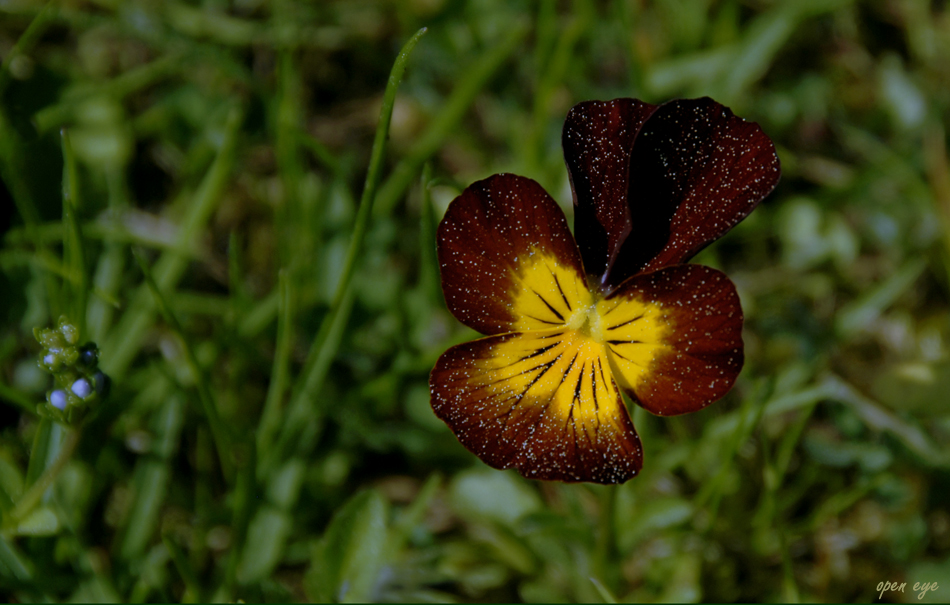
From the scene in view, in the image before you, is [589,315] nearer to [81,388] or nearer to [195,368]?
[195,368]

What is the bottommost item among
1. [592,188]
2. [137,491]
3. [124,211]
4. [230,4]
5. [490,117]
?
[137,491]

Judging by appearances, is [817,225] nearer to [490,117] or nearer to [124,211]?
[490,117]

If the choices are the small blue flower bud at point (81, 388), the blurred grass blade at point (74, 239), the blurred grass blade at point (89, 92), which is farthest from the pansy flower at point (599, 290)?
the blurred grass blade at point (89, 92)

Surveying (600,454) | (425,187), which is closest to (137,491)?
(425,187)

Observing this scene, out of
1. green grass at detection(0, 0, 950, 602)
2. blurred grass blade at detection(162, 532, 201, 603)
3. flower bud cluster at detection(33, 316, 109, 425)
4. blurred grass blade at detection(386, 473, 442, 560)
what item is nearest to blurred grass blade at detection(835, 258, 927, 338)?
green grass at detection(0, 0, 950, 602)

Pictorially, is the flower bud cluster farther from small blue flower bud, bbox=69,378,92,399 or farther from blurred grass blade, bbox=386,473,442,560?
blurred grass blade, bbox=386,473,442,560

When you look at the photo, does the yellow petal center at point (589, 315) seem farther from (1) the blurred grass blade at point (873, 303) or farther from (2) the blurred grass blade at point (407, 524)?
(1) the blurred grass blade at point (873, 303)

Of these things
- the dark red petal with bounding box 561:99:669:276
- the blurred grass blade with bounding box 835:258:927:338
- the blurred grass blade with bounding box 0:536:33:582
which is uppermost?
the blurred grass blade with bounding box 835:258:927:338
